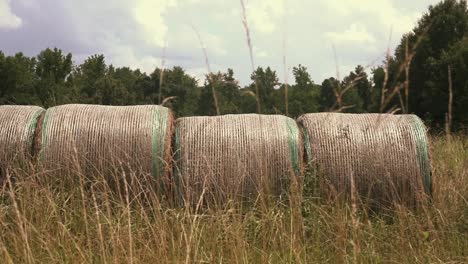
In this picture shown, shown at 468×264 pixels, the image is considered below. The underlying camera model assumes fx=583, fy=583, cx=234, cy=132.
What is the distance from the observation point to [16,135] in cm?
509

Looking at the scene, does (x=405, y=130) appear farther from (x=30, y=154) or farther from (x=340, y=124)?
(x=30, y=154)

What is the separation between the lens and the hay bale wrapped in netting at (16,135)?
4996 millimetres

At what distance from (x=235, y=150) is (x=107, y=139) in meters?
1.10

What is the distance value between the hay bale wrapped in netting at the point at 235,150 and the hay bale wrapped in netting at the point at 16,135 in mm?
1296

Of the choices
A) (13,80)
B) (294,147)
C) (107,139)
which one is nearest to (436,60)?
(294,147)

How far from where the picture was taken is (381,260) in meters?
3.03

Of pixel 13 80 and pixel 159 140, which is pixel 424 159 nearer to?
pixel 159 140

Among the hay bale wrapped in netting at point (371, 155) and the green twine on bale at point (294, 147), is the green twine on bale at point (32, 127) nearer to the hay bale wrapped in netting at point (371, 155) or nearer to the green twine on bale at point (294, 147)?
the green twine on bale at point (294, 147)

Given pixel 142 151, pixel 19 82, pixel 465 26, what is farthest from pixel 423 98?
pixel 19 82

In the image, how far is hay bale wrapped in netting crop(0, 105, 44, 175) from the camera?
4996 mm

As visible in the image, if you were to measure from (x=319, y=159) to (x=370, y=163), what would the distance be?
441 millimetres

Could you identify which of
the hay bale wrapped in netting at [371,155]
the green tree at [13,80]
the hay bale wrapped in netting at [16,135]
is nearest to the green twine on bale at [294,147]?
the hay bale wrapped in netting at [371,155]

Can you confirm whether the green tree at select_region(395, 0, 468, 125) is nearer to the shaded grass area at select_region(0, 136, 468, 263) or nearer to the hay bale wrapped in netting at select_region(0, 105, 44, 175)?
the shaded grass area at select_region(0, 136, 468, 263)

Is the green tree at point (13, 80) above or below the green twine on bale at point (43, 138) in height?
above
